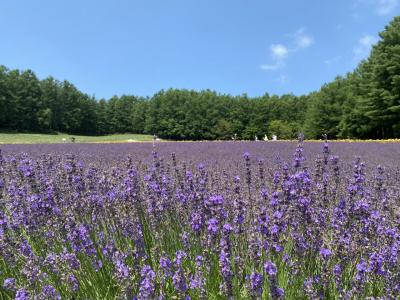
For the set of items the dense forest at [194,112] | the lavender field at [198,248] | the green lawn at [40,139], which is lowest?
the lavender field at [198,248]

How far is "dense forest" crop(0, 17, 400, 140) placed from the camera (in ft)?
119

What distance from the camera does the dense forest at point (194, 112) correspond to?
36281 millimetres

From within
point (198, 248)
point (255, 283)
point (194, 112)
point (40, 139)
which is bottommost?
point (198, 248)

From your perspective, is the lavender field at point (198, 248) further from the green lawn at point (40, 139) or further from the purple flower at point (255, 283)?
the green lawn at point (40, 139)

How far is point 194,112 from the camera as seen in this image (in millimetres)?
59531

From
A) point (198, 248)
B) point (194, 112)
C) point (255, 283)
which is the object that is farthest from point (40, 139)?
point (255, 283)

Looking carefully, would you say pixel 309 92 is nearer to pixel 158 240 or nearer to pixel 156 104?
pixel 156 104

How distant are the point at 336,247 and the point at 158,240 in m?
1.37

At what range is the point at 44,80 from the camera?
2498 inches

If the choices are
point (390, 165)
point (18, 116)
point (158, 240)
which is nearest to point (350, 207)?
point (158, 240)

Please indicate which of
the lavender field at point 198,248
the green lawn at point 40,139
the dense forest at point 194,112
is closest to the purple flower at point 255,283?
the lavender field at point 198,248

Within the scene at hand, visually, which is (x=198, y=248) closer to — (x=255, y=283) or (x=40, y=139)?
(x=255, y=283)

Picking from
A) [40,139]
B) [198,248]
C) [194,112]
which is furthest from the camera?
[194,112]

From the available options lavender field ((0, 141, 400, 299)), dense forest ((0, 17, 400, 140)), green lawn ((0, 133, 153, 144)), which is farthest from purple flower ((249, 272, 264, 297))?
dense forest ((0, 17, 400, 140))
